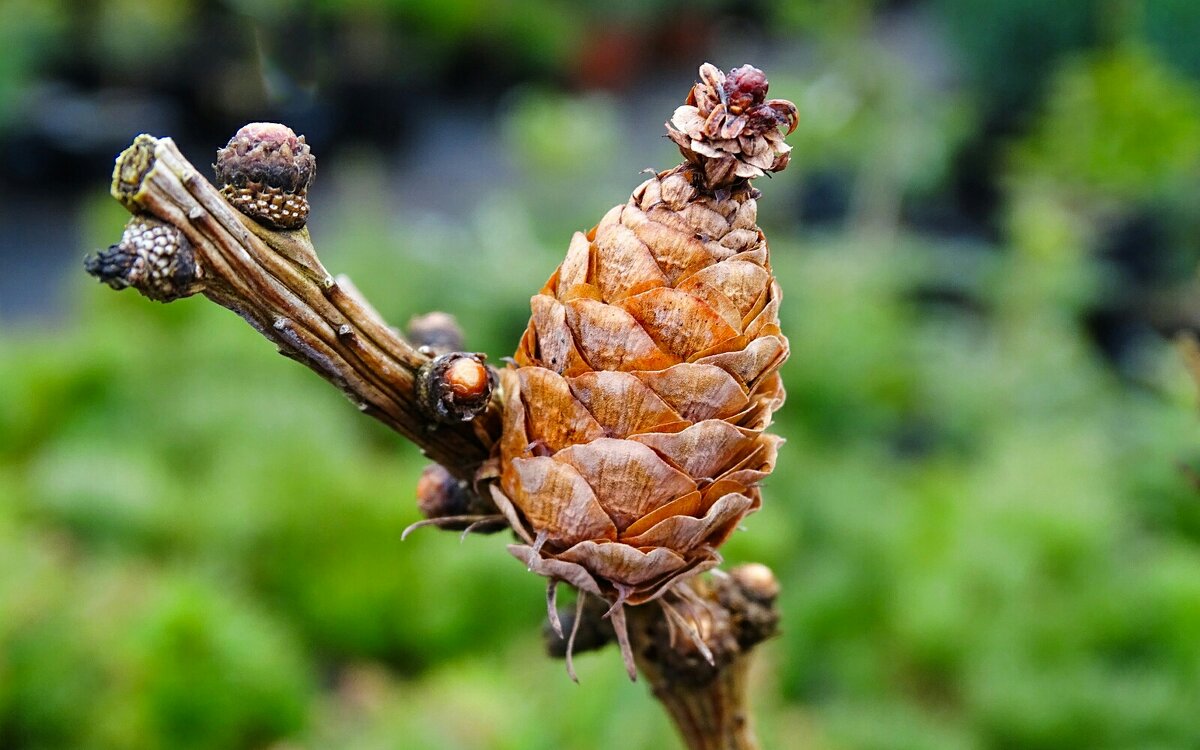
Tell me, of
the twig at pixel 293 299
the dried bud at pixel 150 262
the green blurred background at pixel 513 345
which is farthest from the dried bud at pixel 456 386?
the green blurred background at pixel 513 345

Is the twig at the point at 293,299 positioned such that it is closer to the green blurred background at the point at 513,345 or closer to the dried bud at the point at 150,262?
the dried bud at the point at 150,262

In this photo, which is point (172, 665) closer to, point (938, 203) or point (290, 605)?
point (290, 605)

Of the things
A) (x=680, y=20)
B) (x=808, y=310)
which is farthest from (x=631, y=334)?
(x=680, y=20)

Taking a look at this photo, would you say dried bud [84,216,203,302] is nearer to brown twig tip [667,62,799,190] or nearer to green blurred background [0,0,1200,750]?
brown twig tip [667,62,799,190]

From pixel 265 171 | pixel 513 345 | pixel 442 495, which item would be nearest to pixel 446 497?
pixel 442 495

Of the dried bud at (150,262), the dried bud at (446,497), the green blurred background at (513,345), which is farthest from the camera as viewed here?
the green blurred background at (513,345)

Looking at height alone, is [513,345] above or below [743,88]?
above

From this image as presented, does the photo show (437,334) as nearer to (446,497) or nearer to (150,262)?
(446,497)

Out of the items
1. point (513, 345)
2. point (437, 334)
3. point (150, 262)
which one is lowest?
point (150, 262)
